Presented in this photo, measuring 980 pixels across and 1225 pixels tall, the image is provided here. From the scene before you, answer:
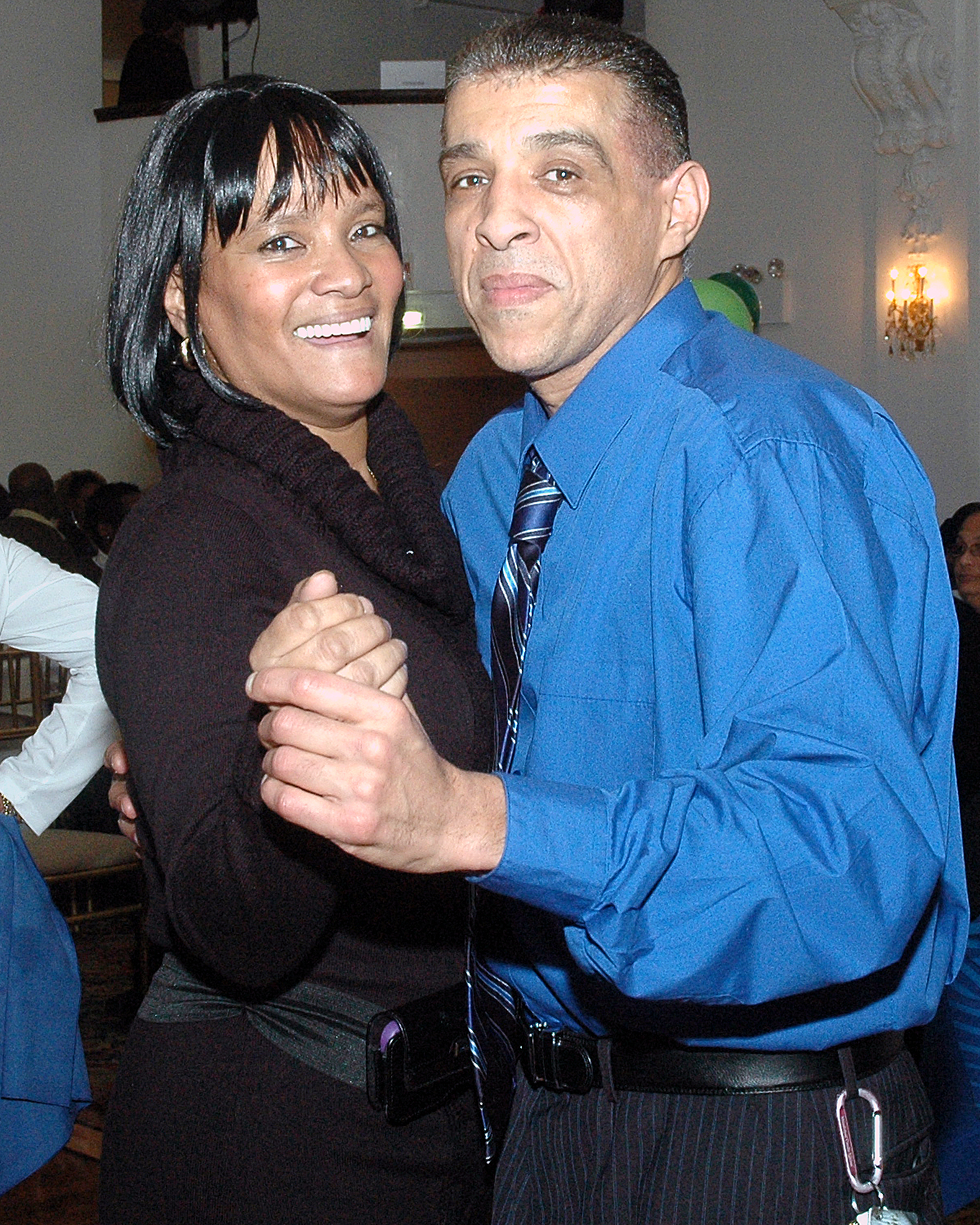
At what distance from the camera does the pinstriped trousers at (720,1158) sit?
1273 mm

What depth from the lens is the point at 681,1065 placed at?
1.31 metres

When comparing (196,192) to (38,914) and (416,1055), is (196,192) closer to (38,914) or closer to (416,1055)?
(416,1055)

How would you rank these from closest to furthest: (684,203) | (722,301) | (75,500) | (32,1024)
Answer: (684,203), (32,1024), (722,301), (75,500)

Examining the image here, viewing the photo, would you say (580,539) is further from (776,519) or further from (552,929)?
(552,929)

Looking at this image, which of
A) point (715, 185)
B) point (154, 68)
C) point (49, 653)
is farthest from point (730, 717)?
point (154, 68)

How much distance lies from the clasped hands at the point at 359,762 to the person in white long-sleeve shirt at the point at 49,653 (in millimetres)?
1830

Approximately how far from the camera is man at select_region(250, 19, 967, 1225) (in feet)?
3.29

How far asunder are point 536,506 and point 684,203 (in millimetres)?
386

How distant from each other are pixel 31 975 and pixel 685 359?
5.45ft

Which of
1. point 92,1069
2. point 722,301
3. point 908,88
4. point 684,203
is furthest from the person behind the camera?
point 908,88

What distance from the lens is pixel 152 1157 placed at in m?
1.45

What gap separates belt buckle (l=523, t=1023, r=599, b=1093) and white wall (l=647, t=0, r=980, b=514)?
17.8 ft

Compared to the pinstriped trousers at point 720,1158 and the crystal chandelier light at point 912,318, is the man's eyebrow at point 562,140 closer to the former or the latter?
the pinstriped trousers at point 720,1158

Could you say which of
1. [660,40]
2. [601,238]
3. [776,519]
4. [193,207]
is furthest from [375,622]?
[660,40]
